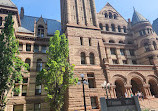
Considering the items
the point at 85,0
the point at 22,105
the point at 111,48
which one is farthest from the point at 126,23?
the point at 22,105

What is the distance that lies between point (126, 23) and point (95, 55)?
16497mm

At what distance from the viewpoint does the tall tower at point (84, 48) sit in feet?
62.3

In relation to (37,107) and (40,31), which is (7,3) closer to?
(40,31)

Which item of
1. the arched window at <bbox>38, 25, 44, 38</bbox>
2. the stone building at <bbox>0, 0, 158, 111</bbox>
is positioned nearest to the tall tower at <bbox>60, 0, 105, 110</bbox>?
the stone building at <bbox>0, 0, 158, 111</bbox>

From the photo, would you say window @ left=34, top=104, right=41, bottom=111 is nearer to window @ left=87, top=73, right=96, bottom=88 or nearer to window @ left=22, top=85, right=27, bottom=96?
window @ left=22, top=85, right=27, bottom=96

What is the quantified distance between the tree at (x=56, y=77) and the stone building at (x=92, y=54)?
2609 millimetres

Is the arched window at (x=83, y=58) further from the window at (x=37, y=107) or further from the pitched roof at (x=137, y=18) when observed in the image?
the pitched roof at (x=137, y=18)

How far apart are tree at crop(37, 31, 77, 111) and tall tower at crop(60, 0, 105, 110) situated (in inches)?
102

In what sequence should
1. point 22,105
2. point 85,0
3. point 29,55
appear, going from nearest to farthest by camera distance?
point 22,105 < point 29,55 < point 85,0

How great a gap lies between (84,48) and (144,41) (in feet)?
50.7

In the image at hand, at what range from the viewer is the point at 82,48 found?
22.7m

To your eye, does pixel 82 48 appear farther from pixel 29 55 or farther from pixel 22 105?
pixel 22 105

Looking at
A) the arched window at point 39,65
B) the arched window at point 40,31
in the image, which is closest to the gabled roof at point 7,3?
the arched window at point 40,31

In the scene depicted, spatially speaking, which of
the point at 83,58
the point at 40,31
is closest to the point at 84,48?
the point at 83,58
